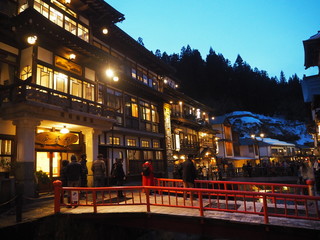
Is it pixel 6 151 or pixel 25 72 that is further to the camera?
pixel 25 72

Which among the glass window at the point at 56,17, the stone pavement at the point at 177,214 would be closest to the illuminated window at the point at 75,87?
the glass window at the point at 56,17

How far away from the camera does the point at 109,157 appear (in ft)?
64.4

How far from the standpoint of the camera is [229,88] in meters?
110

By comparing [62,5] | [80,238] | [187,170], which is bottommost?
[80,238]

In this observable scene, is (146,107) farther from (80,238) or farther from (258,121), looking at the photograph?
(258,121)

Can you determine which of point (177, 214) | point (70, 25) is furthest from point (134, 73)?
point (177, 214)

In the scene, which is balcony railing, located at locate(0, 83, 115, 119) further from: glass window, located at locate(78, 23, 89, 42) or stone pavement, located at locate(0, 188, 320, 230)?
stone pavement, located at locate(0, 188, 320, 230)

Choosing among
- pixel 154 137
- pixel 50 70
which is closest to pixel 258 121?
pixel 154 137

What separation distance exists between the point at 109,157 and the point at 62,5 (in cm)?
1138

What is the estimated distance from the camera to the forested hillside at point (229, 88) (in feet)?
323

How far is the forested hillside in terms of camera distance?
98438mm

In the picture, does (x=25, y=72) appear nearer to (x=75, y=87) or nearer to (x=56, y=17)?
(x=75, y=87)

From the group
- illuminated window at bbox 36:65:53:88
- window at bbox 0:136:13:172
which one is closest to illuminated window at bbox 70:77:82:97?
illuminated window at bbox 36:65:53:88

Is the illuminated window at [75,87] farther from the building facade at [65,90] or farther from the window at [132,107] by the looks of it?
the window at [132,107]
